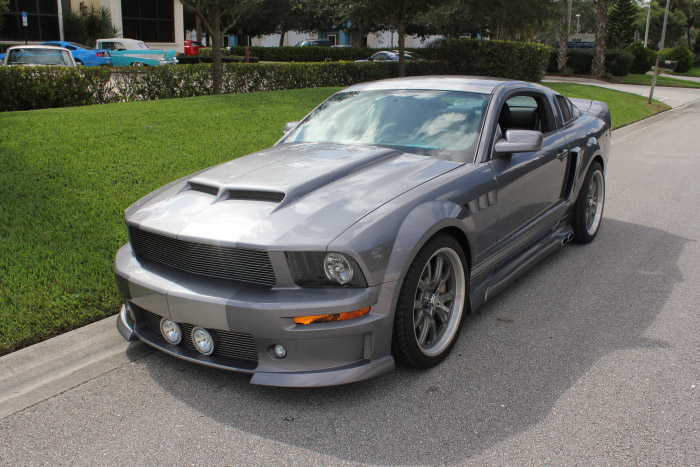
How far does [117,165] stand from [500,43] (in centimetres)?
1858

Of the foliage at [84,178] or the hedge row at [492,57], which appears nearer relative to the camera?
the foliage at [84,178]

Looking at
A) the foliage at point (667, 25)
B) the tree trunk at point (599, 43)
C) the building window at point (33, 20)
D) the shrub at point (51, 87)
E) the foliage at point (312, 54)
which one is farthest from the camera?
the foliage at point (667, 25)

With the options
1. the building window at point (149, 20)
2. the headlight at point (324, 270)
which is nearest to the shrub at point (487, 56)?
the headlight at point (324, 270)

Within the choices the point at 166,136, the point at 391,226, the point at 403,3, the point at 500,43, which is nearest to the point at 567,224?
the point at 391,226

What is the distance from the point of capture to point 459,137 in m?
4.19

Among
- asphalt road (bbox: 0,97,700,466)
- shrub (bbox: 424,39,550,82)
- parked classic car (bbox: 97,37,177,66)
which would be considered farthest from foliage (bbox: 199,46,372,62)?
asphalt road (bbox: 0,97,700,466)

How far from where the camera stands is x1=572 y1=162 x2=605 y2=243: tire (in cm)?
555

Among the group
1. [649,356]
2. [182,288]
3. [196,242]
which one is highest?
[196,242]

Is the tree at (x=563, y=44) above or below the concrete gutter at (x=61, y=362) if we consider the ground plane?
above

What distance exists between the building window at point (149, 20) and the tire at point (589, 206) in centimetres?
3893

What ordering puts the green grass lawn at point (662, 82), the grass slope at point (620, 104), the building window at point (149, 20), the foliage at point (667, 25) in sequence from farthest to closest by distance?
the foliage at point (667, 25)
the building window at point (149, 20)
the green grass lawn at point (662, 82)
the grass slope at point (620, 104)

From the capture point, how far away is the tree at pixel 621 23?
2159 inches

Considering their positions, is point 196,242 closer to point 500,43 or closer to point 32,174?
point 32,174

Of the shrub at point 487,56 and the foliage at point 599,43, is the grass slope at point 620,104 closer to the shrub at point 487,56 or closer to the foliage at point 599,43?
the shrub at point 487,56
